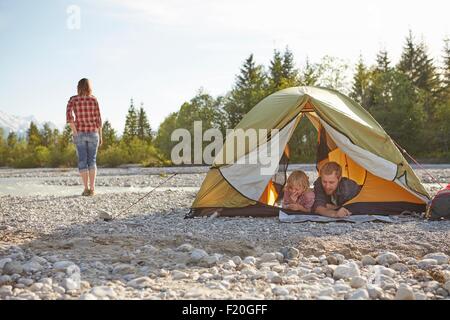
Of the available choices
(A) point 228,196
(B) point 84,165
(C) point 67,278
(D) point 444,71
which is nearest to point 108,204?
(B) point 84,165

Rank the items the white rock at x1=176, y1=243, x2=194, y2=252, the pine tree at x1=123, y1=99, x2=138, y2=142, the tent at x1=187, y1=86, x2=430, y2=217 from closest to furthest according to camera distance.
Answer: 1. the white rock at x1=176, y1=243, x2=194, y2=252
2. the tent at x1=187, y1=86, x2=430, y2=217
3. the pine tree at x1=123, y1=99, x2=138, y2=142

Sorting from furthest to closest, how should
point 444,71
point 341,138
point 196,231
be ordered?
point 444,71
point 341,138
point 196,231

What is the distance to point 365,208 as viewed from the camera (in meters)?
7.32

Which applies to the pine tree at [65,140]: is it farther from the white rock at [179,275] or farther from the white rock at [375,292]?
the white rock at [375,292]

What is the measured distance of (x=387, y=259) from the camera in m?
4.51

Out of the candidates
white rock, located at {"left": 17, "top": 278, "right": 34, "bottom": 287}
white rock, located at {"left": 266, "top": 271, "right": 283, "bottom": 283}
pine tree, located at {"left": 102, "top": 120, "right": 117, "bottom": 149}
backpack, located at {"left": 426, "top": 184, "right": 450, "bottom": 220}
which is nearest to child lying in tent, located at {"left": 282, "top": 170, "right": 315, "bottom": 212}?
backpack, located at {"left": 426, "top": 184, "right": 450, "bottom": 220}

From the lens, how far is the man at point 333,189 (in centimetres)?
728

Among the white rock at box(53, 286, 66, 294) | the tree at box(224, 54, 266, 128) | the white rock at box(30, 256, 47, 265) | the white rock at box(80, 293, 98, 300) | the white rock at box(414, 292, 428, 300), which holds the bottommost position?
the white rock at box(414, 292, 428, 300)

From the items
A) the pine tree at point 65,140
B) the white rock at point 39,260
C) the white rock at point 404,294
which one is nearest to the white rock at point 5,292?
the white rock at point 39,260

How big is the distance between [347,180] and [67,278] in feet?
16.1

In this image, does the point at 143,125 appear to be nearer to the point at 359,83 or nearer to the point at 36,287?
the point at 359,83

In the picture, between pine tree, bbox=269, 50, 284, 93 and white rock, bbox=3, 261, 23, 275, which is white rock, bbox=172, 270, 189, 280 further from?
pine tree, bbox=269, 50, 284, 93

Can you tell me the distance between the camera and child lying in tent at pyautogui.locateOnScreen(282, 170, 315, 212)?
7.23 metres

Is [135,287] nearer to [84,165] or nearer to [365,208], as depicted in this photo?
[365,208]
